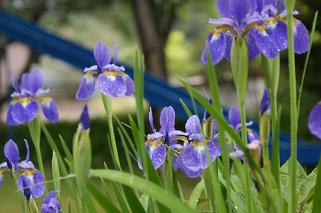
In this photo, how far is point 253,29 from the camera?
39.0 inches

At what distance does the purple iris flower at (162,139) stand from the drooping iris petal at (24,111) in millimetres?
285

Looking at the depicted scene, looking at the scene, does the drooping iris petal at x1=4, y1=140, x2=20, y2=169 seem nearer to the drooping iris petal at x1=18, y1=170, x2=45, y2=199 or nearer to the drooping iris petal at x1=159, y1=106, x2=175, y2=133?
the drooping iris petal at x1=18, y1=170, x2=45, y2=199

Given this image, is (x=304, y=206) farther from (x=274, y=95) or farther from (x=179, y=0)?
(x=179, y=0)

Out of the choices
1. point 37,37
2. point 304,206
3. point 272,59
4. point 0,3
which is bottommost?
point 304,206

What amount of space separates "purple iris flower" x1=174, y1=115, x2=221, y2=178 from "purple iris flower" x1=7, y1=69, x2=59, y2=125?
359 millimetres

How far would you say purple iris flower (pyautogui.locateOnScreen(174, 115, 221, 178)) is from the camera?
1.12 metres

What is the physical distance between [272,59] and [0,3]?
8105mm

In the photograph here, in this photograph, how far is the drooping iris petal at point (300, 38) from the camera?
3.45 ft

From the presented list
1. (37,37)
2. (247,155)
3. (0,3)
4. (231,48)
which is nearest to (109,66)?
(231,48)

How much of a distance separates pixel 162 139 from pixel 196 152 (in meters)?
0.10

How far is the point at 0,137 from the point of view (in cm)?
1014

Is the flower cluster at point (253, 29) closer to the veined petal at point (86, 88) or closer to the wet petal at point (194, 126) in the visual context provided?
the wet petal at point (194, 126)

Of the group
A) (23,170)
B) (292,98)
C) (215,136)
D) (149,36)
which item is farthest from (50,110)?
(149,36)

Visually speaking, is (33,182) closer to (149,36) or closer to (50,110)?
(50,110)
